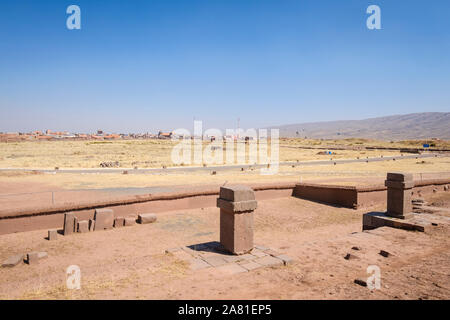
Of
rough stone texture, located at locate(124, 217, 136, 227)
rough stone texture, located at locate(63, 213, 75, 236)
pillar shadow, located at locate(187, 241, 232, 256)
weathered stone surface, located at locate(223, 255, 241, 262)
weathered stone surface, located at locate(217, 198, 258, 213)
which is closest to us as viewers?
weathered stone surface, located at locate(223, 255, 241, 262)

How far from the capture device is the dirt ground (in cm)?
476

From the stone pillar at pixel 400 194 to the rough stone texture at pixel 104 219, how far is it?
8.16 metres

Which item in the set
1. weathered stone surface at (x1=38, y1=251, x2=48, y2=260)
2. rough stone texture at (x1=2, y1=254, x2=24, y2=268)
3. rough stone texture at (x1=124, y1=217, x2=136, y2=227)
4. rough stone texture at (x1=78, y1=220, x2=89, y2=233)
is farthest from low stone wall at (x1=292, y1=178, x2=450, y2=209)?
rough stone texture at (x1=2, y1=254, x2=24, y2=268)

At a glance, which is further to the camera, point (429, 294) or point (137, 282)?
point (137, 282)

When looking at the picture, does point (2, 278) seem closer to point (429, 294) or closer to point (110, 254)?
point (110, 254)

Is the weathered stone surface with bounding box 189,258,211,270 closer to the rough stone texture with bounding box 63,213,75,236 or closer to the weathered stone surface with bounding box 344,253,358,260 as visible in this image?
the weathered stone surface with bounding box 344,253,358,260

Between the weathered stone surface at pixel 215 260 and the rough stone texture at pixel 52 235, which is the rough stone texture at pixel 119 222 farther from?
the weathered stone surface at pixel 215 260

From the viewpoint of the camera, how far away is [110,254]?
313 inches

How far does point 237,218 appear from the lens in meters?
6.54

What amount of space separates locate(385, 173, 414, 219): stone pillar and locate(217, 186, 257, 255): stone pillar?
4.77 m

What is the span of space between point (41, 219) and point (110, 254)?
3.19m

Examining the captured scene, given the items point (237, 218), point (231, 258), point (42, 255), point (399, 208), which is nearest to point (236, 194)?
point (237, 218)

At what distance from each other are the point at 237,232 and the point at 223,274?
1.15 meters
